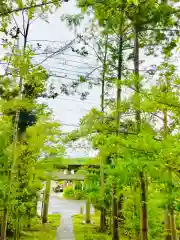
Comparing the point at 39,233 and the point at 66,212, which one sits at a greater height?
the point at 66,212

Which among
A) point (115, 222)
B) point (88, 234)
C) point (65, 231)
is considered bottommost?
point (65, 231)

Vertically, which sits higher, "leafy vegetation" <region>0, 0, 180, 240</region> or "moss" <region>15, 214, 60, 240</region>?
"leafy vegetation" <region>0, 0, 180, 240</region>

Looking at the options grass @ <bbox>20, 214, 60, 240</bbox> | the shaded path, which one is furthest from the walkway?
grass @ <bbox>20, 214, 60, 240</bbox>

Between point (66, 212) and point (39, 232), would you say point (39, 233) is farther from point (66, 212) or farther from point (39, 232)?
point (66, 212)

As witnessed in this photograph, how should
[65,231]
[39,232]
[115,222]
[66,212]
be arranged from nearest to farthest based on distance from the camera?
[115,222] → [39,232] → [65,231] → [66,212]

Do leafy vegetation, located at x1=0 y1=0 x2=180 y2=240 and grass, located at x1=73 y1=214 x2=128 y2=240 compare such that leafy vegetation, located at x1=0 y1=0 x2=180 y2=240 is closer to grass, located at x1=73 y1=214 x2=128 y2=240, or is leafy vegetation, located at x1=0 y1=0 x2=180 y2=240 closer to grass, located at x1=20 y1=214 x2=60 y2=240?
grass, located at x1=73 y1=214 x2=128 y2=240

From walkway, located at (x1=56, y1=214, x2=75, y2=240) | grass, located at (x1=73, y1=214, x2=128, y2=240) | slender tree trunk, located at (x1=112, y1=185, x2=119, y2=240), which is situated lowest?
walkway, located at (x1=56, y1=214, x2=75, y2=240)

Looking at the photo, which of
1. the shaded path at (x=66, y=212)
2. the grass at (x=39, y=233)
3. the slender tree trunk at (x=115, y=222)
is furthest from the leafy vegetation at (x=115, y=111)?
the shaded path at (x=66, y=212)

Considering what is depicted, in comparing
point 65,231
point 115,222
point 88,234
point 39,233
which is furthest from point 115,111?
point 65,231

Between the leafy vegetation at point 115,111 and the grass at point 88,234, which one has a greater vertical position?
the leafy vegetation at point 115,111

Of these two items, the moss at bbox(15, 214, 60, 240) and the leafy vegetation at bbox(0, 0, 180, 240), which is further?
the moss at bbox(15, 214, 60, 240)

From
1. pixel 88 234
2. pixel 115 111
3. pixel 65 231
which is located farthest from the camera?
pixel 65 231

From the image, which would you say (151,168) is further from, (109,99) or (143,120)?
(109,99)

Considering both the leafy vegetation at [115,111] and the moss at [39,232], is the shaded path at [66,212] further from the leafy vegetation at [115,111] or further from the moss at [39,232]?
the leafy vegetation at [115,111]
